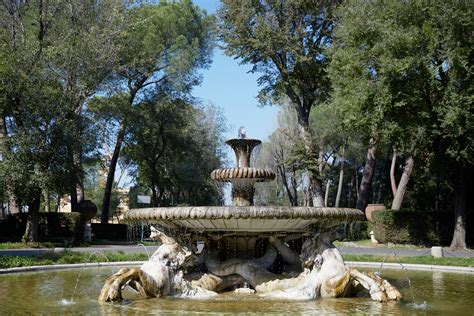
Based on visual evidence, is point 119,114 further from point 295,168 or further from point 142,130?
point 295,168

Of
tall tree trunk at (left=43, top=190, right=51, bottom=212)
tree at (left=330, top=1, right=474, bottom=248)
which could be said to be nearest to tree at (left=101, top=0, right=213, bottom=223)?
tall tree trunk at (left=43, top=190, right=51, bottom=212)

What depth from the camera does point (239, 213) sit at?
26.2 feet

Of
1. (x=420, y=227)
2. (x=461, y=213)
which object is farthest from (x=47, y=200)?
(x=461, y=213)

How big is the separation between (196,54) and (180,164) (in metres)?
9.14

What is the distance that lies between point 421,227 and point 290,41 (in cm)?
1247

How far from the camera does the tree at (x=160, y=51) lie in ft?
118

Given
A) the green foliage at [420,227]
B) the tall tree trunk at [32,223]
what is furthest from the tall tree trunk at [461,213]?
the tall tree trunk at [32,223]

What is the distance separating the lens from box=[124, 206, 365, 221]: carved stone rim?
8.01 metres

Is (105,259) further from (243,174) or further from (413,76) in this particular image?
(413,76)

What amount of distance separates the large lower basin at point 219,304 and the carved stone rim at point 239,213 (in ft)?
4.37

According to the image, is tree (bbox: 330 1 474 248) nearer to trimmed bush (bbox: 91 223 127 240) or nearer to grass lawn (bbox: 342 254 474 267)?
grass lawn (bbox: 342 254 474 267)

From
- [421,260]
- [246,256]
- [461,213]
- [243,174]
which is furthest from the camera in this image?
[461,213]

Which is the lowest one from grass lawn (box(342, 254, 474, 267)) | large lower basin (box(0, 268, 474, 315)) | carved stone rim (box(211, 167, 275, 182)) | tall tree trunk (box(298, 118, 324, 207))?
large lower basin (box(0, 268, 474, 315))

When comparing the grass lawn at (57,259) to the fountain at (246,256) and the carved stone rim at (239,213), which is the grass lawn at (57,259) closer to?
the fountain at (246,256)
